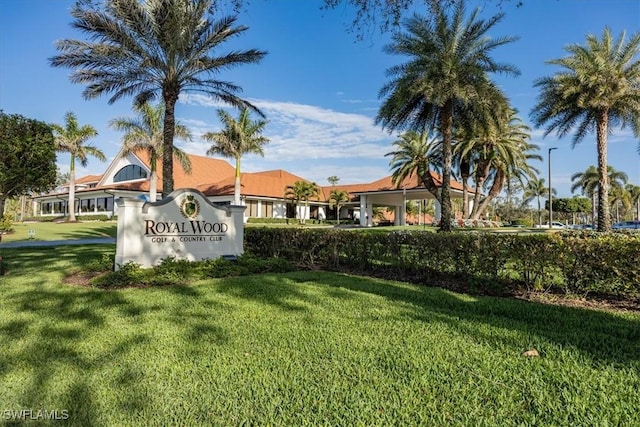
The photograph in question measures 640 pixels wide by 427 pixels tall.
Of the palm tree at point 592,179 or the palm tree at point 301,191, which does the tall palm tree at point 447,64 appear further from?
the palm tree at point 592,179

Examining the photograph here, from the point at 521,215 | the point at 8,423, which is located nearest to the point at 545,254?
the point at 8,423

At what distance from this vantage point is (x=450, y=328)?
4.52 metres

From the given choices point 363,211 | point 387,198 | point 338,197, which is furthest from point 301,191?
point 387,198

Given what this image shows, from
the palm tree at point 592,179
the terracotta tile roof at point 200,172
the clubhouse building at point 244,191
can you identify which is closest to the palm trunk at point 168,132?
the clubhouse building at point 244,191

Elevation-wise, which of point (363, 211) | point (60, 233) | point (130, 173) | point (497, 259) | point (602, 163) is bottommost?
point (60, 233)

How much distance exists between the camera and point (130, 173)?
44625 millimetres

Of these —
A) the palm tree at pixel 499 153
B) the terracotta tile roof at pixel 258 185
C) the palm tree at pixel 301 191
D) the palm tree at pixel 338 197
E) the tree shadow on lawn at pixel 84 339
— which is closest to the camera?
the tree shadow on lawn at pixel 84 339

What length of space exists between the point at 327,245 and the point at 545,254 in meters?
4.94

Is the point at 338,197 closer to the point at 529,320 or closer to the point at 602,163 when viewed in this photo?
the point at 602,163

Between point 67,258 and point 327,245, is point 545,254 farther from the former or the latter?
point 67,258

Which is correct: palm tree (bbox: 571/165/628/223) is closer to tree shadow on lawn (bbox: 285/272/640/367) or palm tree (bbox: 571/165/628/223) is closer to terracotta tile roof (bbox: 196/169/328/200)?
terracotta tile roof (bbox: 196/169/328/200)

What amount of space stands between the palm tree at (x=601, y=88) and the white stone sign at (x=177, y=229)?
1955cm

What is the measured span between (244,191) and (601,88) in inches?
1182

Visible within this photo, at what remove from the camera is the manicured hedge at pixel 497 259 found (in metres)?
5.93
